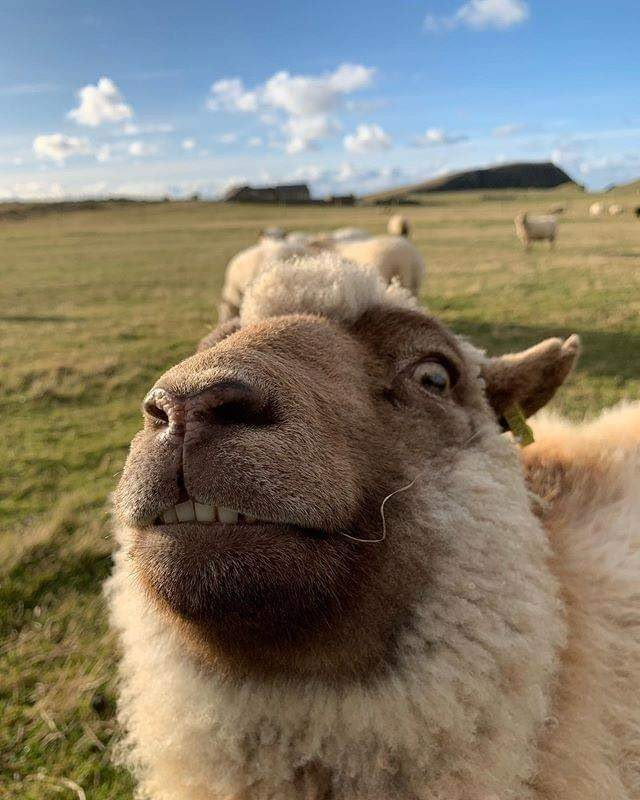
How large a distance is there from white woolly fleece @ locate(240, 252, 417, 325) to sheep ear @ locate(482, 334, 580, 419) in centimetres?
47

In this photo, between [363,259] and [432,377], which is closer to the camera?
[432,377]

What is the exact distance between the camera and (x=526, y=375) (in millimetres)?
2543

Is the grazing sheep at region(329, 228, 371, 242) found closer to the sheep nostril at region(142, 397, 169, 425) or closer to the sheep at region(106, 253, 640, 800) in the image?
the sheep at region(106, 253, 640, 800)

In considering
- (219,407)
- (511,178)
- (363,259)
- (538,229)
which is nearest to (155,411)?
(219,407)

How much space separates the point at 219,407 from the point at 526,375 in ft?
5.06

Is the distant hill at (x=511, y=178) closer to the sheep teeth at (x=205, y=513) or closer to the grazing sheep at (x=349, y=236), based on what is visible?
the grazing sheep at (x=349, y=236)

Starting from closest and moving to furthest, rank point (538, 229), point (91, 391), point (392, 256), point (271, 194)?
point (91, 391)
point (392, 256)
point (538, 229)
point (271, 194)

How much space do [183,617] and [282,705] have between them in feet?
1.33

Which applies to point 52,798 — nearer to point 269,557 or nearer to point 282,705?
point 282,705

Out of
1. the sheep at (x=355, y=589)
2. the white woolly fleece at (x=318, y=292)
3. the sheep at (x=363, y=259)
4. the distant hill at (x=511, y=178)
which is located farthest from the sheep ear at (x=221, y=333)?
the distant hill at (x=511, y=178)

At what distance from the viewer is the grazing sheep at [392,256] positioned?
12805 millimetres

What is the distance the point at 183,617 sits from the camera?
1.54 m

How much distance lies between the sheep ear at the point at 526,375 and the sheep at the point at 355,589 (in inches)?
9.1

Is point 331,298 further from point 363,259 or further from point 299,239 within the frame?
point 299,239
